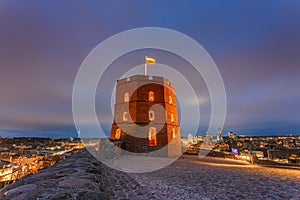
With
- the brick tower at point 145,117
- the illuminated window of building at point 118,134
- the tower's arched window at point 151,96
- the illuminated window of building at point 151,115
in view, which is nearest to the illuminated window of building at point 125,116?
the brick tower at point 145,117

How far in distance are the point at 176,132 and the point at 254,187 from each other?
52.8 ft

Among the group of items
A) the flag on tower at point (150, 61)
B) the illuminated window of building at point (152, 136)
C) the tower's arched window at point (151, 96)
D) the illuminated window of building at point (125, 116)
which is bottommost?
the illuminated window of building at point (152, 136)

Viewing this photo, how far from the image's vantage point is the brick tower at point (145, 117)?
680 inches

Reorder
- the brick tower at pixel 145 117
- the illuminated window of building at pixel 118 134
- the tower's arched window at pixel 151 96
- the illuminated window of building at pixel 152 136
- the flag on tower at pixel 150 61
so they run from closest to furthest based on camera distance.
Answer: the brick tower at pixel 145 117, the illuminated window of building at pixel 152 136, the illuminated window of building at pixel 118 134, the tower's arched window at pixel 151 96, the flag on tower at pixel 150 61

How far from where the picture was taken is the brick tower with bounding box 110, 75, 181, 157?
680 inches

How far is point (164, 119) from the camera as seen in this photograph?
61.7 ft

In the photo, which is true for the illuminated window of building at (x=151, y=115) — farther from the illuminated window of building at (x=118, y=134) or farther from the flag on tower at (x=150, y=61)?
the flag on tower at (x=150, y=61)

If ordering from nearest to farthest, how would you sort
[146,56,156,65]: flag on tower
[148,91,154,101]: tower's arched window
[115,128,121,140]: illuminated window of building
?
1. [115,128,121,140]: illuminated window of building
2. [148,91,154,101]: tower's arched window
3. [146,56,156,65]: flag on tower

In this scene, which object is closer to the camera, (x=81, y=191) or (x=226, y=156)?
(x=81, y=191)

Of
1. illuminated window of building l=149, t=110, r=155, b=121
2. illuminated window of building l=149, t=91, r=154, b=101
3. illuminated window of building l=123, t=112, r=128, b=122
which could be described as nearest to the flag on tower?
illuminated window of building l=149, t=91, r=154, b=101

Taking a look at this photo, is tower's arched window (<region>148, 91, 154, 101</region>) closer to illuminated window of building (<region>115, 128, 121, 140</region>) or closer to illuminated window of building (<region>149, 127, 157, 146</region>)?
illuminated window of building (<region>149, 127, 157, 146</region>)

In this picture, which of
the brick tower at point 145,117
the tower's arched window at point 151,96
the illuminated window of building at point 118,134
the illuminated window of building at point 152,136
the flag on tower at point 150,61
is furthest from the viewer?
the flag on tower at point 150,61

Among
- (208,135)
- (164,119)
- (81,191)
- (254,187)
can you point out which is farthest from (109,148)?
(208,135)

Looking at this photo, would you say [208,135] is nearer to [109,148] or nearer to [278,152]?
[278,152]
